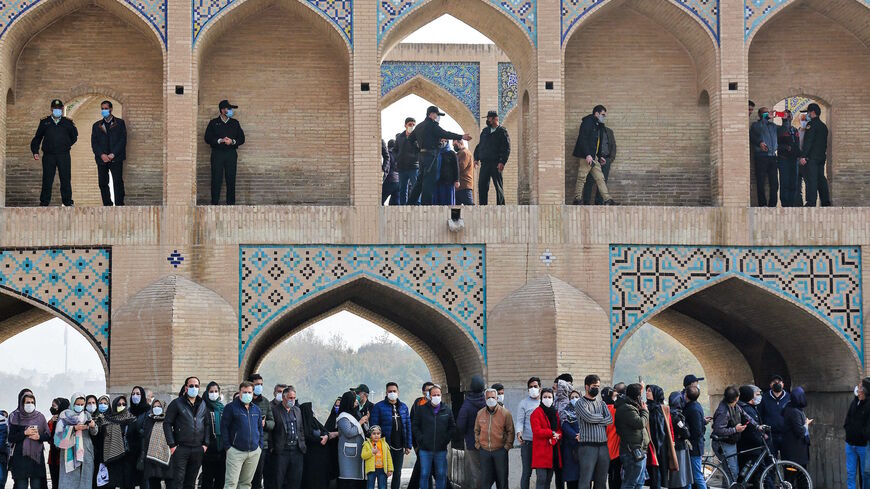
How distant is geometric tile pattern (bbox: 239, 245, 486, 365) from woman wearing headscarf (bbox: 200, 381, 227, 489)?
2.41 meters

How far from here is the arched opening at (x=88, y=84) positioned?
1625 centimetres

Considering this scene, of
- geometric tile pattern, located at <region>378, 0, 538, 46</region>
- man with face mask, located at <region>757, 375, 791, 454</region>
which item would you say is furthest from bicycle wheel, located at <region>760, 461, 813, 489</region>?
geometric tile pattern, located at <region>378, 0, 538, 46</region>

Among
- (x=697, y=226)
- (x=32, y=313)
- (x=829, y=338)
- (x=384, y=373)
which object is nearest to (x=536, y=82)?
(x=697, y=226)

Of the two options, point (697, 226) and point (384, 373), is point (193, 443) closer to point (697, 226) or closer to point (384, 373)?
point (697, 226)

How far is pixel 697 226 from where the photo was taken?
610 inches

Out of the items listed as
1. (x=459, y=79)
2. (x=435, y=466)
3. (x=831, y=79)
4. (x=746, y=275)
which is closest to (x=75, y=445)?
(x=435, y=466)

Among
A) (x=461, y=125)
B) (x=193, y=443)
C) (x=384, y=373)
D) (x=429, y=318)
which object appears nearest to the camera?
(x=193, y=443)

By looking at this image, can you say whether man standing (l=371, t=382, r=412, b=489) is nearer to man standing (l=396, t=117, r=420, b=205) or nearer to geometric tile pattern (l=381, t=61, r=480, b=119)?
man standing (l=396, t=117, r=420, b=205)

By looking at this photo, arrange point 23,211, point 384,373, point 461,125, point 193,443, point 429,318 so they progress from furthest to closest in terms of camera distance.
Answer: point 384,373, point 461,125, point 429,318, point 23,211, point 193,443

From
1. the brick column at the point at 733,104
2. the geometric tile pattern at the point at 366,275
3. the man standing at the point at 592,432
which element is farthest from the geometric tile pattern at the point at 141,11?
the man standing at the point at 592,432

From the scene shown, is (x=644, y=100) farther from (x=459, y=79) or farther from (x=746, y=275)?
(x=459, y=79)

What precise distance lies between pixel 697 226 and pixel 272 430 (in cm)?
525

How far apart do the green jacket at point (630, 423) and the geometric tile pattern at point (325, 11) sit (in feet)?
19.0

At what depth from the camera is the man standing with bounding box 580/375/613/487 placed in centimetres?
1172
